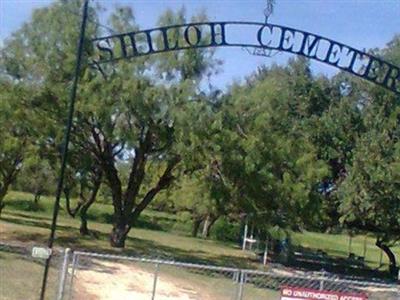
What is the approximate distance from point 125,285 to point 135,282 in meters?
0.91

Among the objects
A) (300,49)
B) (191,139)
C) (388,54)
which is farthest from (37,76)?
(388,54)

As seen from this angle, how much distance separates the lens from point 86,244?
2948 centimetres

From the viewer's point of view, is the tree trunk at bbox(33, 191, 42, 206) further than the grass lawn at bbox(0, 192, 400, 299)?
Yes

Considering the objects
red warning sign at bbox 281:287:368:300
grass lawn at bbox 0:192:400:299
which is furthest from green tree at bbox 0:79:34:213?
red warning sign at bbox 281:287:368:300

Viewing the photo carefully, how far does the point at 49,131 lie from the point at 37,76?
202 centimetres

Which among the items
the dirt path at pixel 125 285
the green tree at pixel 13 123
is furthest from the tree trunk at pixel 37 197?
the dirt path at pixel 125 285

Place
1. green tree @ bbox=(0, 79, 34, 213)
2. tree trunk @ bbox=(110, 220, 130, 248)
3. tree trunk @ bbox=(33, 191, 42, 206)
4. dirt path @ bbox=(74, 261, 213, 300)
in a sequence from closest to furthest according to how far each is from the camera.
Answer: dirt path @ bbox=(74, 261, 213, 300) < green tree @ bbox=(0, 79, 34, 213) < tree trunk @ bbox=(110, 220, 130, 248) < tree trunk @ bbox=(33, 191, 42, 206)

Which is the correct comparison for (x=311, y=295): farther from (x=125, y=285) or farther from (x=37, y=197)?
(x=37, y=197)

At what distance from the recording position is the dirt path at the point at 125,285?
16.7 metres

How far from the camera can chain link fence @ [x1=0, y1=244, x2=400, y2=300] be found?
15.3 metres

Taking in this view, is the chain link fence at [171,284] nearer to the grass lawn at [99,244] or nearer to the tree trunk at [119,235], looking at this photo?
the grass lawn at [99,244]

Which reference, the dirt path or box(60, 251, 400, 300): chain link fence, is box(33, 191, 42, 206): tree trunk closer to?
box(60, 251, 400, 300): chain link fence

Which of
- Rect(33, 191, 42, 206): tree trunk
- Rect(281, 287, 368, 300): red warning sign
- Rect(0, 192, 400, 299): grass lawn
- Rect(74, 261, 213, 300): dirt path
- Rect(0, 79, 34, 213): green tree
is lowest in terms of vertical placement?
Rect(74, 261, 213, 300): dirt path

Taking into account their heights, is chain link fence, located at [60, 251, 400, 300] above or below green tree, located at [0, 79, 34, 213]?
below
